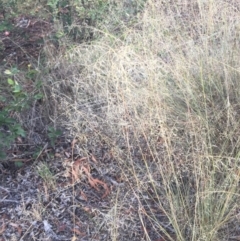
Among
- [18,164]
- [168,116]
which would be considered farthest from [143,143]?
[18,164]

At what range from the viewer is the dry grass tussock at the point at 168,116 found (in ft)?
7.33

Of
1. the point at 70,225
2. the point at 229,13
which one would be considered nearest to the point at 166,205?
the point at 70,225

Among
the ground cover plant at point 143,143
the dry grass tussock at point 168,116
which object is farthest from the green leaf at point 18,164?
the dry grass tussock at point 168,116

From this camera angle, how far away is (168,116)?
8.95 ft

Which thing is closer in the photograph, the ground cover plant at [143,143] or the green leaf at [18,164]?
the ground cover plant at [143,143]

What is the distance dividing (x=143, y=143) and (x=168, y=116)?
0.67ft

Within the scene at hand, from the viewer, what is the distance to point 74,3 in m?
3.60

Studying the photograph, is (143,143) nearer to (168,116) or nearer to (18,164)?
(168,116)

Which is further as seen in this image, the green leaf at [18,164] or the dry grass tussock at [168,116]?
the green leaf at [18,164]

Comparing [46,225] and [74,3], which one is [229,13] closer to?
[74,3]

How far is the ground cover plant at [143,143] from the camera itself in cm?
226

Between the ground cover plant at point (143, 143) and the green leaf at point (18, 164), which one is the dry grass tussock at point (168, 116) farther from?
the green leaf at point (18, 164)

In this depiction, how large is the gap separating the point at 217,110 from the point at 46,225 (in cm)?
111

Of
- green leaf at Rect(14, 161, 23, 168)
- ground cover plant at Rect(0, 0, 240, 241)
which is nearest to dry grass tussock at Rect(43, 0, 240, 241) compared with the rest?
ground cover plant at Rect(0, 0, 240, 241)
